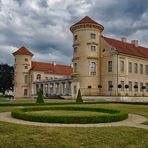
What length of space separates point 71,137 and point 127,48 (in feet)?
151

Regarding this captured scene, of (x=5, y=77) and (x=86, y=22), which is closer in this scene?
(x=86, y=22)

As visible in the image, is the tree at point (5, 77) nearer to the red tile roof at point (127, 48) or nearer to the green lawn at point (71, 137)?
the red tile roof at point (127, 48)

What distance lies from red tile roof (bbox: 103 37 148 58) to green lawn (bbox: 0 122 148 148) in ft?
128

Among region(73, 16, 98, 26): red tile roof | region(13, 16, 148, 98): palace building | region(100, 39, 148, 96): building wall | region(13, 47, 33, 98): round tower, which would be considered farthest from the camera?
region(13, 47, 33, 98): round tower

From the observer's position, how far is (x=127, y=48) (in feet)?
176

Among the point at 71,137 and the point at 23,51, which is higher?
the point at 23,51

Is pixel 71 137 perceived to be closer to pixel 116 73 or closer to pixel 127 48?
pixel 116 73

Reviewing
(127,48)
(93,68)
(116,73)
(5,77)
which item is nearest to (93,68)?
(93,68)

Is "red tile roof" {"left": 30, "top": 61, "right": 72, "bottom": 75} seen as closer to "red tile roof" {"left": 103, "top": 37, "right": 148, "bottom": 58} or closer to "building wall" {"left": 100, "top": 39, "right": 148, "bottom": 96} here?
"building wall" {"left": 100, "top": 39, "right": 148, "bottom": 96}

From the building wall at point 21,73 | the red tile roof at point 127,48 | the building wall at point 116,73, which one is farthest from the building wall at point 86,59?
the building wall at point 21,73

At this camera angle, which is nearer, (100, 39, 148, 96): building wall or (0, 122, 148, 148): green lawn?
(0, 122, 148, 148): green lawn

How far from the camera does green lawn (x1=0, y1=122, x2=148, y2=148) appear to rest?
8812 millimetres

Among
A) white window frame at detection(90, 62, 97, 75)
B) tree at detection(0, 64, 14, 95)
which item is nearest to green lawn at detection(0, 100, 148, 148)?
white window frame at detection(90, 62, 97, 75)

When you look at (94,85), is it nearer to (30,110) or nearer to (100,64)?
(100,64)
